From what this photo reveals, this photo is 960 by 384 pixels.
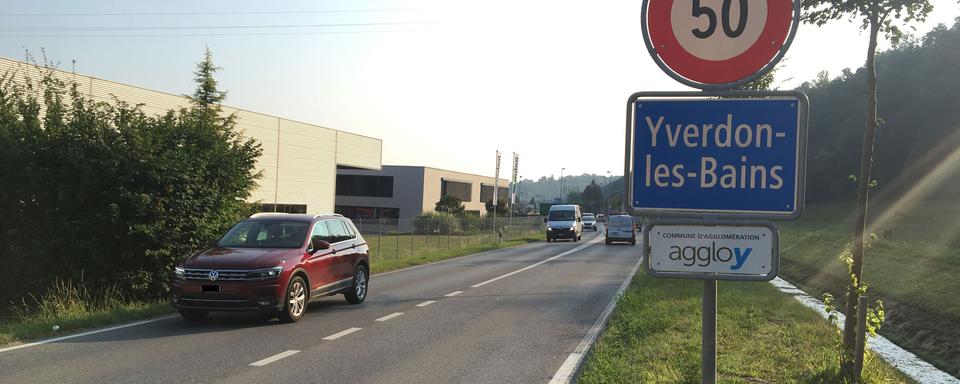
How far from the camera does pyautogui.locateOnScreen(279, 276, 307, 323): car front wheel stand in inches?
394

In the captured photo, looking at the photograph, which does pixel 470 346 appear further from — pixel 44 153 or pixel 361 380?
pixel 44 153

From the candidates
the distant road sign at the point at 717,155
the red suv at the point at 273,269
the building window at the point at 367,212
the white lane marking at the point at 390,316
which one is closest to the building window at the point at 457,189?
the building window at the point at 367,212

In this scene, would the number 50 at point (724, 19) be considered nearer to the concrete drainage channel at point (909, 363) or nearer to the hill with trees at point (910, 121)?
the concrete drainage channel at point (909, 363)

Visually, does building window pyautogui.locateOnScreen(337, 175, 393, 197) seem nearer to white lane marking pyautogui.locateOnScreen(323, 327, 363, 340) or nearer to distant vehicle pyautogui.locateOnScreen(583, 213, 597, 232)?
distant vehicle pyautogui.locateOnScreen(583, 213, 597, 232)

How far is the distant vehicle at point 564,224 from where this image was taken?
43.2 m

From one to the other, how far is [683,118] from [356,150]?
52.4m

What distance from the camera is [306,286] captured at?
34.8 feet

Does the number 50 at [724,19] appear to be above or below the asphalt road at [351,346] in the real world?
above

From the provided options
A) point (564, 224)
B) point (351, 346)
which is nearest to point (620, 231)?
point (564, 224)

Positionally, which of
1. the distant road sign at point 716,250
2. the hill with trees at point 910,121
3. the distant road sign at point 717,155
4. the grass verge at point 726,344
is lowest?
the grass verge at point 726,344

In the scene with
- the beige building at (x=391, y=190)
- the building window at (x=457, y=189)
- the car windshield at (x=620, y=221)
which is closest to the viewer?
the car windshield at (x=620, y=221)

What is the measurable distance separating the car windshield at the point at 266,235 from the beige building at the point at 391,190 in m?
68.6

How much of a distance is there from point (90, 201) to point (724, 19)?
1243cm

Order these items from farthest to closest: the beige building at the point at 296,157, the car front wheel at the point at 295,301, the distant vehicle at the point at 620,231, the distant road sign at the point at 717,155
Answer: the beige building at the point at 296,157 < the distant vehicle at the point at 620,231 < the car front wheel at the point at 295,301 < the distant road sign at the point at 717,155
